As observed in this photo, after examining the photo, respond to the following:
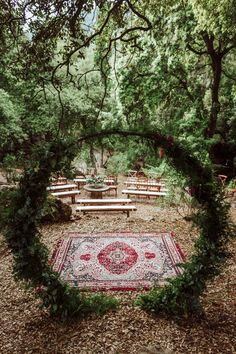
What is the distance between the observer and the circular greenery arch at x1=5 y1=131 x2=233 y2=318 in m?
3.84

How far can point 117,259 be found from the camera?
6.34 meters

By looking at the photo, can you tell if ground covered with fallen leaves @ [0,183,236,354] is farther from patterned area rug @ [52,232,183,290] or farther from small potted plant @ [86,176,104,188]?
small potted plant @ [86,176,104,188]

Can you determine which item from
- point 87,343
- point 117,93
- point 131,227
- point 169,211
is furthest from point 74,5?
point 169,211

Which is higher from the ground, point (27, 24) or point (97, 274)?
point (27, 24)

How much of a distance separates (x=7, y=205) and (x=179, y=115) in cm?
918

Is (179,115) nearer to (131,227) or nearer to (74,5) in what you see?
(131,227)

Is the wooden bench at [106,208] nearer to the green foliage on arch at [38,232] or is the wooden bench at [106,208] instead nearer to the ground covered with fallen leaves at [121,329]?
the ground covered with fallen leaves at [121,329]

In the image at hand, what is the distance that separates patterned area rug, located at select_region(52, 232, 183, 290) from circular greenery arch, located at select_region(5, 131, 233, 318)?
35.9 inches

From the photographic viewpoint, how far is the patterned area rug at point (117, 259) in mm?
5535

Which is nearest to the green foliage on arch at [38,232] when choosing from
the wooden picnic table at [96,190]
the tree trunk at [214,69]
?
the tree trunk at [214,69]

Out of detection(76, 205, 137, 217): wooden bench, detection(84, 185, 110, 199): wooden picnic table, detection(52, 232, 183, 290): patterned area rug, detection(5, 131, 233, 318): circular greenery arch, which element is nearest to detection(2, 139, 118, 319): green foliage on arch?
detection(5, 131, 233, 318): circular greenery arch

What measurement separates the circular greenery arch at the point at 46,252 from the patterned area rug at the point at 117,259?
912 mm

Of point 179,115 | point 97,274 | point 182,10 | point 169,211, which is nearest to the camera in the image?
point 97,274

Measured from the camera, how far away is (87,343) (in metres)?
3.60
